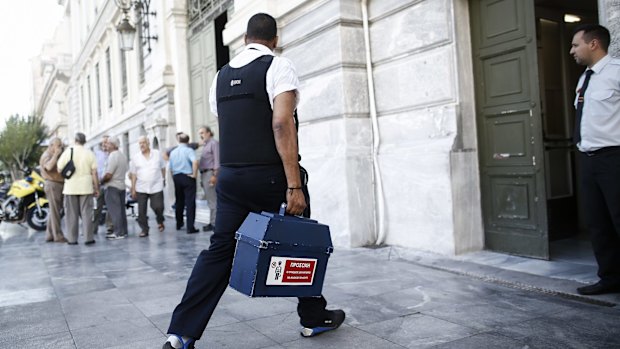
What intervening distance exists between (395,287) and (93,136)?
2556cm

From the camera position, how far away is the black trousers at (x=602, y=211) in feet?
12.1

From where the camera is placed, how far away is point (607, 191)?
3676 millimetres

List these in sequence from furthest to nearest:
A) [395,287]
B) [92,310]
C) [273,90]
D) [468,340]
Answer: [395,287] → [92,310] → [468,340] → [273,90]

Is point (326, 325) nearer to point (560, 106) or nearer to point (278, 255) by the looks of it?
point (278, 255)

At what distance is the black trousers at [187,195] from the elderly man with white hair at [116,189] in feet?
2.96

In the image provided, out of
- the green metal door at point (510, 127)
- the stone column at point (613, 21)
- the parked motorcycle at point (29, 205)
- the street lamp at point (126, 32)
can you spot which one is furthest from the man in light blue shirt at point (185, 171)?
the stone column at point (613, 21)

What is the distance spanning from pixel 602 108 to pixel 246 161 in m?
2.45

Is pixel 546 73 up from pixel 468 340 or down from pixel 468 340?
up

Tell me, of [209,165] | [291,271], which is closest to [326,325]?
[291,271]

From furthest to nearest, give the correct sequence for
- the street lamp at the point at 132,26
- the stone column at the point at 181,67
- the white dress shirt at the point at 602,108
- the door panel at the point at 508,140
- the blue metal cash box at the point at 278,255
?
the street lamp at the point at 132,26, the stone column at the point at 181,67, the door panel at the point at 508,140, the white dress shirt at the point at 602,108, the blue metal cash box at the point at 278,255

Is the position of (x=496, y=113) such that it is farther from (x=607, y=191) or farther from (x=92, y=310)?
(x=92, y=310)

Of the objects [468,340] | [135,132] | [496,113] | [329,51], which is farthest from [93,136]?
[468,340]

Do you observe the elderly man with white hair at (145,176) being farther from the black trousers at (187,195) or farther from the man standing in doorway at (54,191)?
the man standing in doorway at (54,191)

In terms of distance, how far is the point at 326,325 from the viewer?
10.7ft
